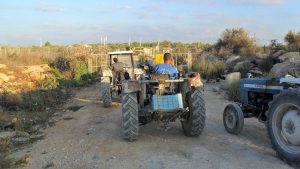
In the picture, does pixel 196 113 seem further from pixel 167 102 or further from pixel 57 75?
pixel 57 75

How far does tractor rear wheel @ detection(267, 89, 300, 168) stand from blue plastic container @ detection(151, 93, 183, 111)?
2046 mm

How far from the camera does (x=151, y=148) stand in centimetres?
852

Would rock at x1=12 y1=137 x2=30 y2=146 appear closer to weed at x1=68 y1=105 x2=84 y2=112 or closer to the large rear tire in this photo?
the large rear tire

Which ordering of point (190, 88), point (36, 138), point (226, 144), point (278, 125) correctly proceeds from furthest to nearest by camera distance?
point (36, 138), point (190, 88), point (226, 144), point (278, 125)

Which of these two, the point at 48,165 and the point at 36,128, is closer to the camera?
the point at 48,165

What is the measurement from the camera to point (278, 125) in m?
7.49

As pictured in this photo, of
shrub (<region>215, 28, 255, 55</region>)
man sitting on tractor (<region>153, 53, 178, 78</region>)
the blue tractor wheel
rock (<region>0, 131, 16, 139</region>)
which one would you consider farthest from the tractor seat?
shrub (<region>215, 28, 255, 55</region>)

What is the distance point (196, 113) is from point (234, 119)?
0.95 meters

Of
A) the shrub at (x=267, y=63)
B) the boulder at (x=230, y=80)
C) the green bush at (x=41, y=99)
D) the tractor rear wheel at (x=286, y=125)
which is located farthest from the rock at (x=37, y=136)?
the shrub at (x=267, y=63)

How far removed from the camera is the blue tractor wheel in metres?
9.27

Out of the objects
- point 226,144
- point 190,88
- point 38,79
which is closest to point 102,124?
point 190,88

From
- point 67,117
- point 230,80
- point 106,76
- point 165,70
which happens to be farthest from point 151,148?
point 230,80

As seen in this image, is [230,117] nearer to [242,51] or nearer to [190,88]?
[190,88]

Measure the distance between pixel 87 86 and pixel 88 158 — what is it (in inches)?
637
